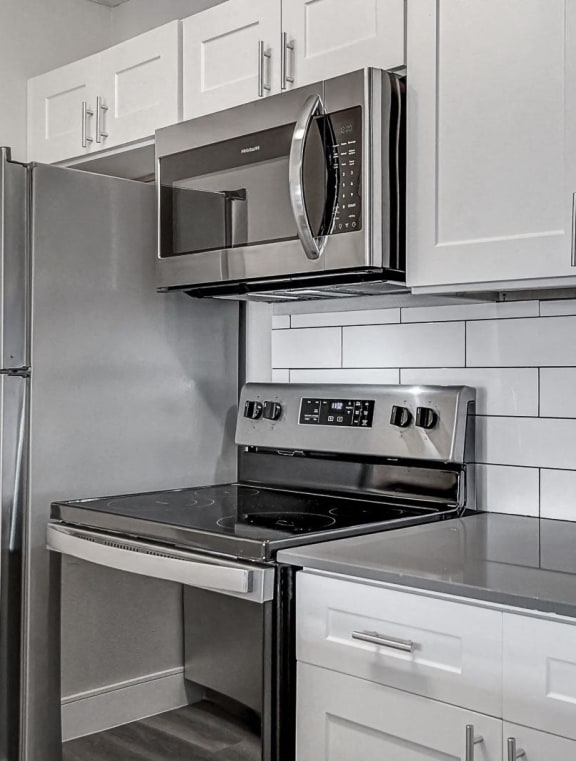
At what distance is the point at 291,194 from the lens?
6.04ft

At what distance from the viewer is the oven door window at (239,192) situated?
72.4 inches

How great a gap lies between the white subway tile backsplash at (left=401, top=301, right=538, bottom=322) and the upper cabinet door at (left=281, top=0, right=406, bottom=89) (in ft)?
1.84

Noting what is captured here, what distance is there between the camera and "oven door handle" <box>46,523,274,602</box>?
5.11 ft

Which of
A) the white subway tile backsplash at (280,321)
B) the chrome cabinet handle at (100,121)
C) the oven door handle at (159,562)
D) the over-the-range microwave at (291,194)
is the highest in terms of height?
the chrome cabinet handle at (100,121)

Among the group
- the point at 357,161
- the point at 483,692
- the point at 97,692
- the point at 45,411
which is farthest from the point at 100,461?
the point at 483,692

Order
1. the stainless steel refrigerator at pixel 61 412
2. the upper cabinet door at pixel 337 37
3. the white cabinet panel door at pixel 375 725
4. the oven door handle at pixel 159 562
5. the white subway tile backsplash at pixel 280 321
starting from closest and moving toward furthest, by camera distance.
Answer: the white cabinet panel door at pixel 375 725
the oven door handle at pixel 159 562
the upper cabinet door at pixel 337 37
the stainless steel refrigerator at pixel 61 412
the white subway tile backsplash at pixel 280 321

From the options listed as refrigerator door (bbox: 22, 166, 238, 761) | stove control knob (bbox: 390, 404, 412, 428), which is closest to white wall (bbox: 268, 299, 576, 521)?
stove control knob (bbox: 390, 404, 412, 428)

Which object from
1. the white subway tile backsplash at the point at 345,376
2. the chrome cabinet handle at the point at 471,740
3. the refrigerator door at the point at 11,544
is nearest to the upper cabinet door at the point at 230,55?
the white subway tile backsplash at the point at 345,376

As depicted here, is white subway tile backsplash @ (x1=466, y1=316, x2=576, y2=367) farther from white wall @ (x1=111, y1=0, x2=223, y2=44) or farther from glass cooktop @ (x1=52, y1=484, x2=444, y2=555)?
white wall @ (x1=111, y1=0, x2=223, y2=44)

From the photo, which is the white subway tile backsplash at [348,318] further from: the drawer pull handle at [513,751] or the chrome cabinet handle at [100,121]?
the drawer pull handle at [513,751]

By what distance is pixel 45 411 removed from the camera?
6.88 ft

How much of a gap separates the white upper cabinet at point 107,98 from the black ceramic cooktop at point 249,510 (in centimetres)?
94

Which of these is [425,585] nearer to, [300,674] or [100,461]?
[300,674]

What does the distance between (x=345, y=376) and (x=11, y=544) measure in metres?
0.91
